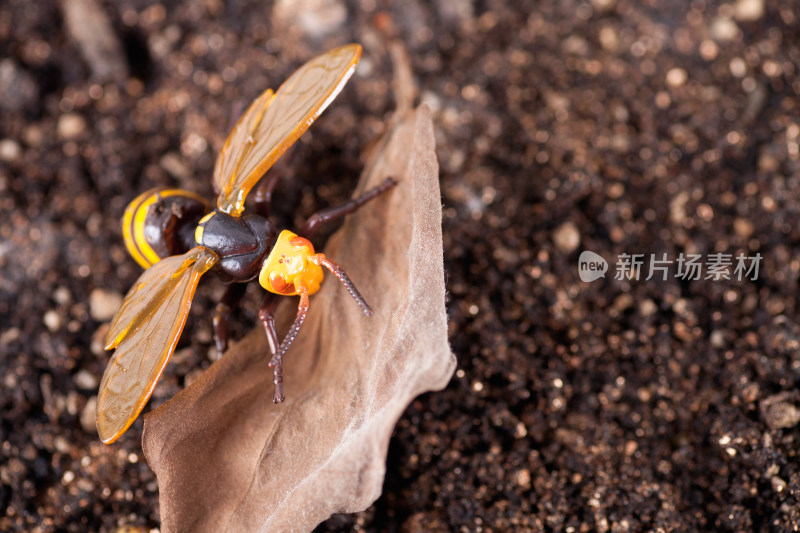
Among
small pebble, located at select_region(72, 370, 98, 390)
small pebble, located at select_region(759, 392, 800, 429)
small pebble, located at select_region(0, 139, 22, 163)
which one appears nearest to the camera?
small pebble, located at select_region(759, 392, 800, 429)

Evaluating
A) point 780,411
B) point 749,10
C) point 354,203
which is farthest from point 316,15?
point 780,411

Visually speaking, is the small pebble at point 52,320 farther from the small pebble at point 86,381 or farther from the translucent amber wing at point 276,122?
the translucent amber wing at point 276,122

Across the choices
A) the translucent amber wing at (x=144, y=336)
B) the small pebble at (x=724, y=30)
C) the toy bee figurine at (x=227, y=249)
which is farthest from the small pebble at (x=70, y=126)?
the small pebble at (x=724, y=30)

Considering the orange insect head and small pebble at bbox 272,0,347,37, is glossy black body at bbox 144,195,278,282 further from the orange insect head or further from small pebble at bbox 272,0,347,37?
small pebble at bbox 272,0,347,37

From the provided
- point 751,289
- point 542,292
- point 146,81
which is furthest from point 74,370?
point 751,289

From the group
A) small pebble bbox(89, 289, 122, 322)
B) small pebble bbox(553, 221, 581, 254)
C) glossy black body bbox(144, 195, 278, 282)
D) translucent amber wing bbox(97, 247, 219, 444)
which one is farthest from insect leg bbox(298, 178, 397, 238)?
small pebble bbox(89, 289, 122, 322)

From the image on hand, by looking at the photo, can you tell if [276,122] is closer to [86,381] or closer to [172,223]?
[172,223]
